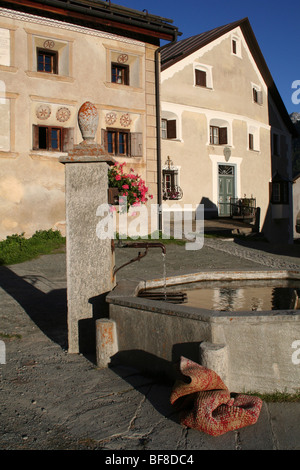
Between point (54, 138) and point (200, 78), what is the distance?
9834 mm

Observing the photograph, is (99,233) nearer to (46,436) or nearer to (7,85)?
(46,436)

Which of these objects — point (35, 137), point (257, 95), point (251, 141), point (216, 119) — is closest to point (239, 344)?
point (35, 137)

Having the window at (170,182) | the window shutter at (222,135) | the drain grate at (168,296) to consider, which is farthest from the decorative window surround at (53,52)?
the drain grate at (168,296)

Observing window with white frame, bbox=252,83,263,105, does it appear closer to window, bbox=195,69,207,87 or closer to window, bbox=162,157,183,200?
window, bbox=195,69,207,87

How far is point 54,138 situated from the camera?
15812 mm

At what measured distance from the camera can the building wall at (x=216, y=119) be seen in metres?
21.0

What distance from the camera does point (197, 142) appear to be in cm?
2188

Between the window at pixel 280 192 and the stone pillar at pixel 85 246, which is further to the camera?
the window at pixel 280 192

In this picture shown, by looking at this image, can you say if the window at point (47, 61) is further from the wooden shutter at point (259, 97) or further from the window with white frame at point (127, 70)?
the wooden shutter at point (259, 97)

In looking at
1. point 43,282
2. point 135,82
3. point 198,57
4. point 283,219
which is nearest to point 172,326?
point 43,282

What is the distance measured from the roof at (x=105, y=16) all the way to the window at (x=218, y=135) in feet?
21.6

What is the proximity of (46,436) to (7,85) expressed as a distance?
14.1 metres

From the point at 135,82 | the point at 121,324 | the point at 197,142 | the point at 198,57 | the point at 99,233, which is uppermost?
the point at 198,57
